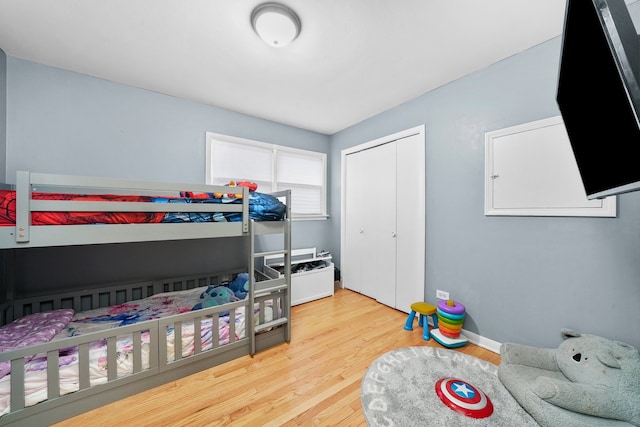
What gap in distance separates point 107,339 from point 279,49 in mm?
2279

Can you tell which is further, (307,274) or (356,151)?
(356,151)

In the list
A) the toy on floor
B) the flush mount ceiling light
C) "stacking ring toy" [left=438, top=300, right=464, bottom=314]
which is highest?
the flush mount ceiling light

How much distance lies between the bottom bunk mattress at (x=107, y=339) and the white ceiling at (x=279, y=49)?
1967 mm

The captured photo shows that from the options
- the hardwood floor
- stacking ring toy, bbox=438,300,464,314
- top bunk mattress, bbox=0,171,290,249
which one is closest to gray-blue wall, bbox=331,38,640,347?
stacking ring toy, bbox=438,300,464,314

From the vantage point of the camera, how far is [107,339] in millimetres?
1399

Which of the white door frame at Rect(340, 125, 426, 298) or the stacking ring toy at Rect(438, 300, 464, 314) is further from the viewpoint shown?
the white door frame at Rect(340, 125, 426, 298)

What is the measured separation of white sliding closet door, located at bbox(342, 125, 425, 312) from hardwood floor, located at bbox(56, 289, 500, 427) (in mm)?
610

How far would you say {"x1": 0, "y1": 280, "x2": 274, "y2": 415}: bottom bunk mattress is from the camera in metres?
1.28

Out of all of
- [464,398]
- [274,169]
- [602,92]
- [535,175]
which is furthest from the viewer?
[274,169]

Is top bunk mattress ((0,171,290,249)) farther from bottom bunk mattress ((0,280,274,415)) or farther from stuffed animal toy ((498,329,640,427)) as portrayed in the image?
stuffed animal toy ((498,329,640,427))

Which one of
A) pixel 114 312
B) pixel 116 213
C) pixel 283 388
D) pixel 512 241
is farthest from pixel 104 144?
pixel 512 241

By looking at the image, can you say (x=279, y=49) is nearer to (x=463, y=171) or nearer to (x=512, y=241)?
(x=463, y=171)

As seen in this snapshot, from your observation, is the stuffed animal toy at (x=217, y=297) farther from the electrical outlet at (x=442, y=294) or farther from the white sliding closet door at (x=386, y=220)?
the electrical outlet at (x=442, y=294)

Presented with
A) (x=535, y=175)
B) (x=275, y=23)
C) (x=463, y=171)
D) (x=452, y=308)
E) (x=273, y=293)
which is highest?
(x=275, y=23)
